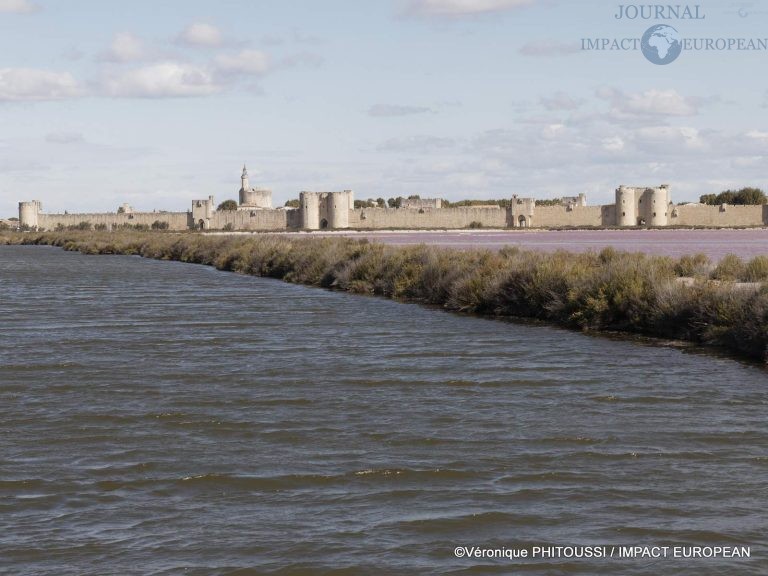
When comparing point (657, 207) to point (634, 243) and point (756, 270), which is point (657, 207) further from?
point (756, 270)

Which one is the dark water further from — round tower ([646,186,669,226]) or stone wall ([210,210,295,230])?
stone wall ([210,210,295,230])

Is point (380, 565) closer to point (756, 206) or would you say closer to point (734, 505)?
point (734, 505)

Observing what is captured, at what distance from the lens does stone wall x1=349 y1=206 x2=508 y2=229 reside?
82.1 metres

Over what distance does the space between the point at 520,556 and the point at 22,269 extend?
3181cm

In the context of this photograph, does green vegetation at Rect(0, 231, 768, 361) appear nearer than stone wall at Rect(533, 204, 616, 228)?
Yes

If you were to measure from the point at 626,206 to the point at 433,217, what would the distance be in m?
14.7

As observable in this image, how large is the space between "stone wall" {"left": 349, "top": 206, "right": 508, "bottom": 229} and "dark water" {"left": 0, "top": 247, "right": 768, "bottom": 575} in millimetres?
69898

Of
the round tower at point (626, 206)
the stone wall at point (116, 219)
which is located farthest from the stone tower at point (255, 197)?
the round tower at point (626, 206)

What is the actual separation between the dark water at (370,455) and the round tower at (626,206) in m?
68.8

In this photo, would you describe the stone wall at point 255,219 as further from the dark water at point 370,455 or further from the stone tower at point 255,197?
the dark water at point 370,455

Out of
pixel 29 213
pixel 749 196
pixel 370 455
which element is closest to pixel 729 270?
pixel 370 455

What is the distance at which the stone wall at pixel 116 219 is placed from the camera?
9069cm

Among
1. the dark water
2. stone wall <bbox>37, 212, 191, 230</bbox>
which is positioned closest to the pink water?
the dark water

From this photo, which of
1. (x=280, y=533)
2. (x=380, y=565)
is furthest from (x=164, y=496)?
(x=380, y=565)
